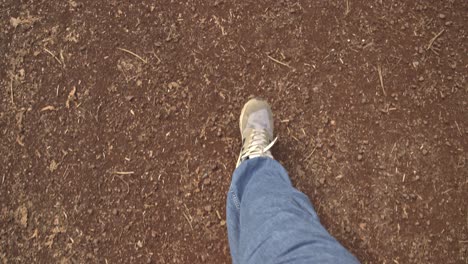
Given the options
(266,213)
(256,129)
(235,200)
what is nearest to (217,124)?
(256,129)

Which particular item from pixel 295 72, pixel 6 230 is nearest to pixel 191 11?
pixel 295 72

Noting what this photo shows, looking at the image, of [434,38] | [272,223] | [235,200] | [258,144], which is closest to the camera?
[272,223]

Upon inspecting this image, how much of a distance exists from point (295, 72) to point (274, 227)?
0.91 metres

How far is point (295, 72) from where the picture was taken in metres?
1.92

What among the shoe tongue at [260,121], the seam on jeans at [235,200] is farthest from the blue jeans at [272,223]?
the shoe tongue at [260,121]

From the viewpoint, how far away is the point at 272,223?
1.32 m

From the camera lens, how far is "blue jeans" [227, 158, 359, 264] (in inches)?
47.4

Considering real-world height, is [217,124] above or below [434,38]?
below

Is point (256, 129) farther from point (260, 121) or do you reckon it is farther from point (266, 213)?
point (266, 213)

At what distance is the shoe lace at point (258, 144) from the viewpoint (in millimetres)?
1746

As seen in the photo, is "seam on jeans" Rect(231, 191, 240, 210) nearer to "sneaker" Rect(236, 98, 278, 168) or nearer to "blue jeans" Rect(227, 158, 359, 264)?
"blue jeans" Rect(227, 158, 359, 264)

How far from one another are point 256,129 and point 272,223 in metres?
0.59

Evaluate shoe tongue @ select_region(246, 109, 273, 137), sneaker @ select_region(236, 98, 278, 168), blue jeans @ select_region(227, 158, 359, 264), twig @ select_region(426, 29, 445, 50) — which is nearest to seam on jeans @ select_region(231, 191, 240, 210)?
blue jeans @ select_region(227, 158, 359, 264)

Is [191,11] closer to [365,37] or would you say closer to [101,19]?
[101,19]
